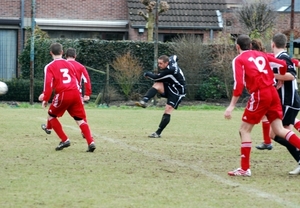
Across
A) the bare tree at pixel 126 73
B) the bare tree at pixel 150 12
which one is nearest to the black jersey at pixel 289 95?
the bare tree at pixel 126 73

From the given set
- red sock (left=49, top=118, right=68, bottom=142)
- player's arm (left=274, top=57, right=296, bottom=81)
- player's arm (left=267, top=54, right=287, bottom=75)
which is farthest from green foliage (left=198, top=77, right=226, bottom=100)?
player's arm (left=267, top=54, right=287, bottom=75)

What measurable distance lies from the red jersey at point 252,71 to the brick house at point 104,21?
82.9 ft

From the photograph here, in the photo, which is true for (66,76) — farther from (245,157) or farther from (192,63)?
(192,63)

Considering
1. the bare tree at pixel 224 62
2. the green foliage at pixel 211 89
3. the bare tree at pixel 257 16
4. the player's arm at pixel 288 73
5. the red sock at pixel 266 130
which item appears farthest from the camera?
the bare tree at pixel 257 16

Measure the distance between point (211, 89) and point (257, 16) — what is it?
21.9 ft

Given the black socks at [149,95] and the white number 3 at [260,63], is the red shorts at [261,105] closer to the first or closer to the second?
the white number 3 at [260,63]

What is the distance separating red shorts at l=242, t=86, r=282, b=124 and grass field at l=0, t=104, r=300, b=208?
767 millimetres

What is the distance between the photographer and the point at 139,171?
33.1 ft

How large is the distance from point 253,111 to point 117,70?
18.9 m

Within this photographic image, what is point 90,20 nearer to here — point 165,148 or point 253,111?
point 165,148

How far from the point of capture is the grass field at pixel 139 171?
26.0 feet

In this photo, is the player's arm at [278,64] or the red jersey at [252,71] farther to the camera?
the player's arm at [278,64]

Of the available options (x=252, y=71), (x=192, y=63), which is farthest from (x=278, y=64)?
(x=192, y=63)

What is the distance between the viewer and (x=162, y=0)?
117 feet
